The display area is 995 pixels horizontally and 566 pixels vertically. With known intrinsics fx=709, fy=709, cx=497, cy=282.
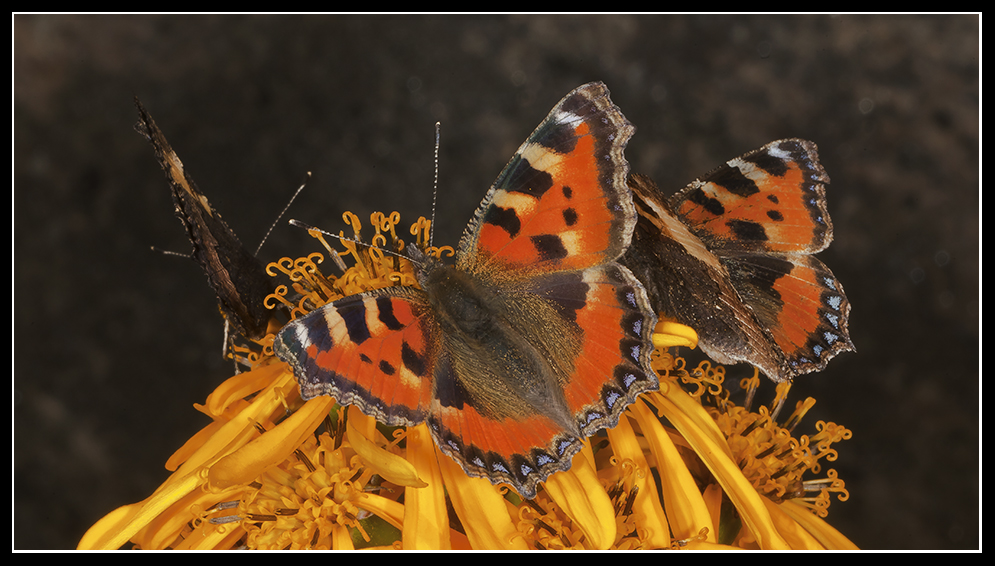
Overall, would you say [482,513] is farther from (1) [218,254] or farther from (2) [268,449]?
(1) [218,254]

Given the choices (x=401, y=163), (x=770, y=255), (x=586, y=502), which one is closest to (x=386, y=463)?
(x=586, y=502)

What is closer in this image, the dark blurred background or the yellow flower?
the yellow flower

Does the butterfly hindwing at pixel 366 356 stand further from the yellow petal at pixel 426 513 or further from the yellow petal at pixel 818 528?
the yellow petal at pixel 818 528

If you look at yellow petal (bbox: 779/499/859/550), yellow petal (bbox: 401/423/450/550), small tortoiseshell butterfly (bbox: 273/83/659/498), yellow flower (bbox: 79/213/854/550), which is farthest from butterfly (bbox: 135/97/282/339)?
yellow petal (bbox: 779/499/859/550)

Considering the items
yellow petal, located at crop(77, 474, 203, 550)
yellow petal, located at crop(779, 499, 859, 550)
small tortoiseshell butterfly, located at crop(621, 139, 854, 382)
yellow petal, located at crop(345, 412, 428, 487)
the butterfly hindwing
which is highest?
small tortoiseshell butterfly, located at crop(621, 139, 854, 382)

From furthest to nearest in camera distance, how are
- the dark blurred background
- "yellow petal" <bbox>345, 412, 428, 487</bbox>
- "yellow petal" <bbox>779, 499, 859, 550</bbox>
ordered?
the dark blurred background < "yellow petal" <bbox>779, 499, 859, 550</bbox> < "yellow petal" <bbox>345, 412, 428, 487</bbox>

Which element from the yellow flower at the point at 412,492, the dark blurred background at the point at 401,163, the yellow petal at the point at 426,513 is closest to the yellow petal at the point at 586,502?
the yellow flower at the point at 412,492

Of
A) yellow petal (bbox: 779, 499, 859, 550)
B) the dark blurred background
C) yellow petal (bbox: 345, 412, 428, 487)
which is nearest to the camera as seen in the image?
yellow petal (bbox: 345, 412, 428, 487)

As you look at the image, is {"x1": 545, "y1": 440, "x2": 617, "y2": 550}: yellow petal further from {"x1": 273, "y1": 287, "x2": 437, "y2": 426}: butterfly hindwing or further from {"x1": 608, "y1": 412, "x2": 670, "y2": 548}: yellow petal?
{"x1": 273, "y1": 287, "x2": 437, "y2": 426}: butterfly hindwing
